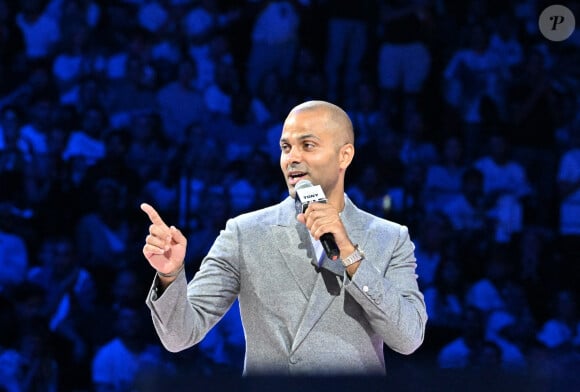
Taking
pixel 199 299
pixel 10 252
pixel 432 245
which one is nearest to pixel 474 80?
pixel 432 245

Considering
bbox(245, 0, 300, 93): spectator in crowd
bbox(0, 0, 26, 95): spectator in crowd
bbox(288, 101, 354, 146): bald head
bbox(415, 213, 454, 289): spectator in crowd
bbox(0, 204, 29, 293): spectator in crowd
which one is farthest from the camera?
bbox(245, 0, 300, 93): spectator in crowd

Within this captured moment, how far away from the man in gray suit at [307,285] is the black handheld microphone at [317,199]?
0.07 ft

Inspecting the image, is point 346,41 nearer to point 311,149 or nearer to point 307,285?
point 311,149

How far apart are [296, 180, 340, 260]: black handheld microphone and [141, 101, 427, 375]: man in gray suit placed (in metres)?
0.02

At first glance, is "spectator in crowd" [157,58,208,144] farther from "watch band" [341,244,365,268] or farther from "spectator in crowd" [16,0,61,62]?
"watch band" [341,244,365,268]

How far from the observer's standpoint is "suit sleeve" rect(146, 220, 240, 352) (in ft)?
9.05

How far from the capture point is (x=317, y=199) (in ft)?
9.11

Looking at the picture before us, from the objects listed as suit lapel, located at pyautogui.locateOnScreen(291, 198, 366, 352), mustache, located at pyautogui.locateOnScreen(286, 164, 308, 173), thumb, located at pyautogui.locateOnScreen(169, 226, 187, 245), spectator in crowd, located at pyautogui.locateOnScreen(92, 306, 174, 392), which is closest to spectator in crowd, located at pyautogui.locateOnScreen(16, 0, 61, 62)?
spectator in crowd, located at pyautogui.locateOnScreen(92, 306, 174, 392)

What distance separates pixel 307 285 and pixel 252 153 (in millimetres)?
4038

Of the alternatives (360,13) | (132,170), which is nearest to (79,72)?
(132,170)

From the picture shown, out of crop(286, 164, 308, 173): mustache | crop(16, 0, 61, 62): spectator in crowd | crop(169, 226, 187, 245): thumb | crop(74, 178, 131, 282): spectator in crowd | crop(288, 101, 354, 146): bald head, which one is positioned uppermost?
crop(16, 0, 61, 62): spectator in crowd

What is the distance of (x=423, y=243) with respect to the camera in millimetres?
6875

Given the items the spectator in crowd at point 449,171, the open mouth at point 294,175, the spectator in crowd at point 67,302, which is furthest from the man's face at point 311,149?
the spectator in crowd at point 449,171

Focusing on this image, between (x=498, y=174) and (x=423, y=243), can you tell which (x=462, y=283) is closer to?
(x=423, y=243)
